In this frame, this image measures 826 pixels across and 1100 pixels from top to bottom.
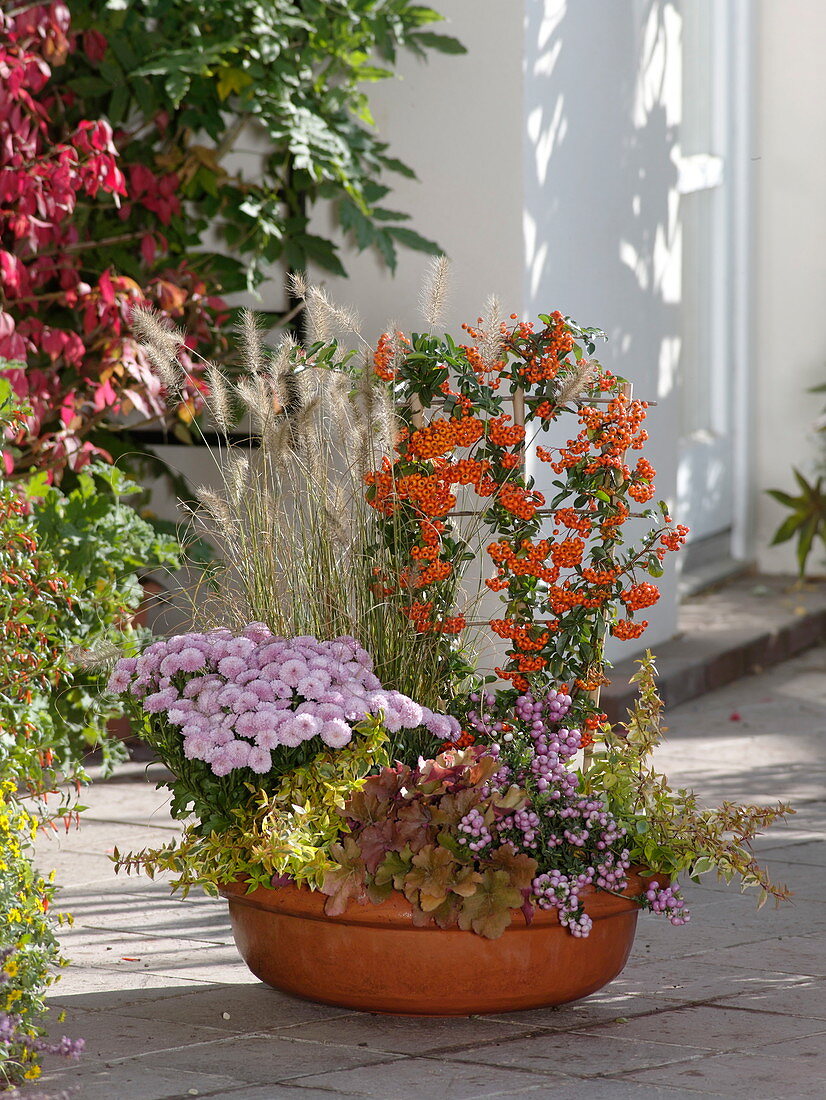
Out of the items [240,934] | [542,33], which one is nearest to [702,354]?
[542,33]

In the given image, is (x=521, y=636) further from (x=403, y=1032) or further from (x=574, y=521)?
(x=403, y=1032)

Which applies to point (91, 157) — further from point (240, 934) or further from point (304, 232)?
point (240, 934)

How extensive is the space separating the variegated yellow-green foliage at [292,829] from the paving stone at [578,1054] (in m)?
0.43

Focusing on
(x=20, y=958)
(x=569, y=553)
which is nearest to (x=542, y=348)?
(x=569, y=553)

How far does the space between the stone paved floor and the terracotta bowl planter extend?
59 millimetres

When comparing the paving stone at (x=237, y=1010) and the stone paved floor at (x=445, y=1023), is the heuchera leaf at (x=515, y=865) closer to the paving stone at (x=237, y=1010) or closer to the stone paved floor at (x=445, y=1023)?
the stone paved floor at (x=445, y=1023)

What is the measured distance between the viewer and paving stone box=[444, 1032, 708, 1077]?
274cm

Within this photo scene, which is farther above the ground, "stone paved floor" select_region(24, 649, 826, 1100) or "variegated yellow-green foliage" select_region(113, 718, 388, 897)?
"variegated yellow-green foliage" select_region(113, 718, 388, 897)

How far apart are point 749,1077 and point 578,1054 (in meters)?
0.30

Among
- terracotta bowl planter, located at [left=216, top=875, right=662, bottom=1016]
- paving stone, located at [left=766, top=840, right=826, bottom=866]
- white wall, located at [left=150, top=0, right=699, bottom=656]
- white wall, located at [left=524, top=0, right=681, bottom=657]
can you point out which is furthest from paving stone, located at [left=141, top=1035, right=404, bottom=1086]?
white wall, located at [left=150, top=0, right=699, bottom=656]

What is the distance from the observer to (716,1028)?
2943 millimetres

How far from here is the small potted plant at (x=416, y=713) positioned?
2900 millimetres

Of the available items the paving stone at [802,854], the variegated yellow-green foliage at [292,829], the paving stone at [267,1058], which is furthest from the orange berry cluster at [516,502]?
the paving stone at [802,854]

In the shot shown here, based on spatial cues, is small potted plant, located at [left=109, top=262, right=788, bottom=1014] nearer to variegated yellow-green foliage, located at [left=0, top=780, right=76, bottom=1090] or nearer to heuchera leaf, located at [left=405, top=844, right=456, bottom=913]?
heuchera leaf, located at [left=405, top=844, right=456, bottom=913]
